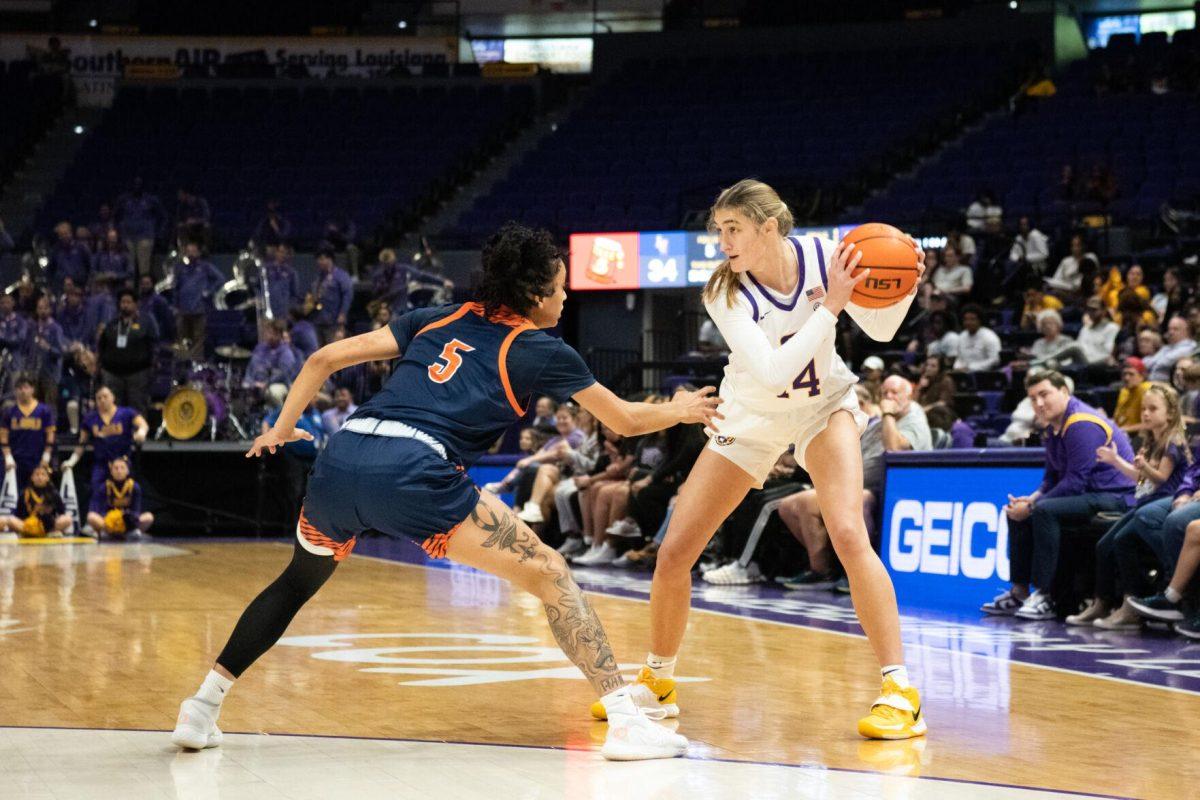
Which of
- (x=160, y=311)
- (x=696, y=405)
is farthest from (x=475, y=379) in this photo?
(x=160, y=311)

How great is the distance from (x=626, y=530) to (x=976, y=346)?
4261 millimetres

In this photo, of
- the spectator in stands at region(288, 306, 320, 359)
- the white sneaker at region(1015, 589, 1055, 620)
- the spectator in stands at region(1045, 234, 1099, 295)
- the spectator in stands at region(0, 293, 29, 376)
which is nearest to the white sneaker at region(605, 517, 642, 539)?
the white sneaker at region(1015, 589, 1055, 620)

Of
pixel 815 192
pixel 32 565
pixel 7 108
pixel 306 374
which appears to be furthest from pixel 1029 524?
pixel 7 108

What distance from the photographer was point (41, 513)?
1503 centimetres

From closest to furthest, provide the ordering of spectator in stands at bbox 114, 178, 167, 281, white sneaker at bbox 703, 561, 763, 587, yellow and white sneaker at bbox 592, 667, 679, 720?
yellow and white sneaker at bbox 592, 667, 679, 720 < white sneaker at bbox 703, 561, 763, 587 < spectator in stands at bbox 114, 178, 167, 281

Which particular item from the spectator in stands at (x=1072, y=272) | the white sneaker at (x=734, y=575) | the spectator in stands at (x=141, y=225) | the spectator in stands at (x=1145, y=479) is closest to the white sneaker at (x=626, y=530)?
the white sneaker at (x=734, y=575)

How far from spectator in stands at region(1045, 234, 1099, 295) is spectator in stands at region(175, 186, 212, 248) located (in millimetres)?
10956

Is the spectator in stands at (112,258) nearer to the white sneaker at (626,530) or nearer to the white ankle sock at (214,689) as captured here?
the white sneaker at (626,530)

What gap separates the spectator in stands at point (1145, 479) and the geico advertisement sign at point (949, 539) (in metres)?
0.91

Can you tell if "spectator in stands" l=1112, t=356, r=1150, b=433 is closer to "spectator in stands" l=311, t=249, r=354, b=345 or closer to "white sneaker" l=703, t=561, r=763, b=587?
"white sneaker" l=703, t=561, r=763, b=587

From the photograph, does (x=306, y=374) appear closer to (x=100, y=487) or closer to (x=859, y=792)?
(x=859, y=792)

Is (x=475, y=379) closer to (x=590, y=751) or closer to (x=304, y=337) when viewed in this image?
(x=590, y=751)

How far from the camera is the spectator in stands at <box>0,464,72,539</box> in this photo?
1485 cm

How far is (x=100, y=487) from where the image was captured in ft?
49.8
